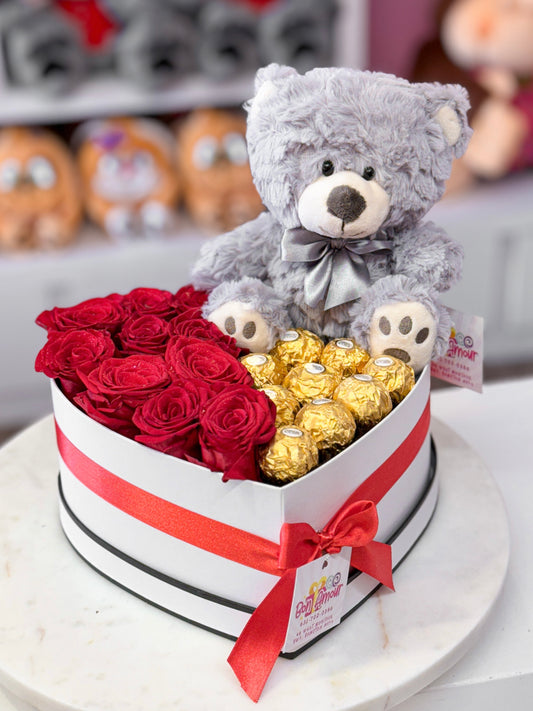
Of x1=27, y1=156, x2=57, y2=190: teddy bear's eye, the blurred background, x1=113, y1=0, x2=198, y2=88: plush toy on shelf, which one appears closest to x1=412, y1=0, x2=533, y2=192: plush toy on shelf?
the blurred background

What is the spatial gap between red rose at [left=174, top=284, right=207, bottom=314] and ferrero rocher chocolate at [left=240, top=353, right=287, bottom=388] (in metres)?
0.12

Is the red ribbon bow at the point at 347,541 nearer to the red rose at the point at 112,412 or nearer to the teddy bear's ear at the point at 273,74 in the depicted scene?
the red rose at the point at 112,412

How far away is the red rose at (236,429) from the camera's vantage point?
2.44 feet

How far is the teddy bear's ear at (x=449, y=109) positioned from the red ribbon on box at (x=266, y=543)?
1.29 ft

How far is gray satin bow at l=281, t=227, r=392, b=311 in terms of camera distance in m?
0.97

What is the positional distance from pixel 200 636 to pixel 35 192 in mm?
1599

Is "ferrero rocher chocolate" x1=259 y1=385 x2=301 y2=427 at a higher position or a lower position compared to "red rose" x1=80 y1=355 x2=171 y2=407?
lower

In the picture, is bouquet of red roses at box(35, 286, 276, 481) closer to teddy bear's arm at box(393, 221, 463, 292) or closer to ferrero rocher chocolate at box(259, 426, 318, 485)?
ferrero rocher chocolate at box(259, 426, 318, 485)

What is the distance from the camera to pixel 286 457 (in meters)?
0.77

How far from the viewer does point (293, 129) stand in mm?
912

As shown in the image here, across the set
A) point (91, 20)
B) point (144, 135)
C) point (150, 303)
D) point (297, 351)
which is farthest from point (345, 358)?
point (91, 20)

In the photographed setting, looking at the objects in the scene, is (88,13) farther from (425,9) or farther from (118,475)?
(118,475)

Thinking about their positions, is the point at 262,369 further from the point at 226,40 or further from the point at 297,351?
the point at 226,40

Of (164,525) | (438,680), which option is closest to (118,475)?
(164,525)
